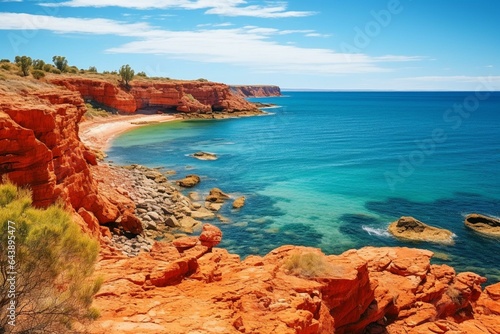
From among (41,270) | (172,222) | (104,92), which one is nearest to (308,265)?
(41,270)

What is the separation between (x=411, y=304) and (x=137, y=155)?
47.0m

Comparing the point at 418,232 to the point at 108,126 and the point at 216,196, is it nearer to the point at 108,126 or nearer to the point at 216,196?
the point at 216,196

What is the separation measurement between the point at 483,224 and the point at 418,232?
603cm

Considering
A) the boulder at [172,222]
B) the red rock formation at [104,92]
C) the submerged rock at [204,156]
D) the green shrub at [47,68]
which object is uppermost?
the green shrub at [47,68]

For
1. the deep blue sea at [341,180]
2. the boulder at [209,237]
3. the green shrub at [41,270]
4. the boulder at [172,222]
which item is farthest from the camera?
the boulder at [172,222]

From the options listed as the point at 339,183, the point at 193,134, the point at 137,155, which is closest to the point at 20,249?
the point at 339,183

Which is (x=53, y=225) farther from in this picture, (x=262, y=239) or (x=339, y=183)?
(x=339, y=183)

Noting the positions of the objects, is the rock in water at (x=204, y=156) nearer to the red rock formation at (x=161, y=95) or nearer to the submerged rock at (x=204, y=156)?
the submerged rock at (x=204, y=156)

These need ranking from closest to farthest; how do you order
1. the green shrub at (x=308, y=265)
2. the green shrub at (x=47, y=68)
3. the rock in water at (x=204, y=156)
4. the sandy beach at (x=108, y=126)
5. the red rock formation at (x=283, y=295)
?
the red rock formation at (x=283, y=295)
the green shrub at (x=308, y=265)
the rock in water at (x=204, y=156)
the sandy beach at (x=108, y=126)
the green shrub at (x=47, y=68)

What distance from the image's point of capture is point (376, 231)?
95.0 ft

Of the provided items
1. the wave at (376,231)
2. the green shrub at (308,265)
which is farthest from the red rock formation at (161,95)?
the green shrub at (308,265)

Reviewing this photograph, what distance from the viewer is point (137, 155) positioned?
179 ft

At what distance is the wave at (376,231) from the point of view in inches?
1115

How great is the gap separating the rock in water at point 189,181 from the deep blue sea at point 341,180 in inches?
36.1
